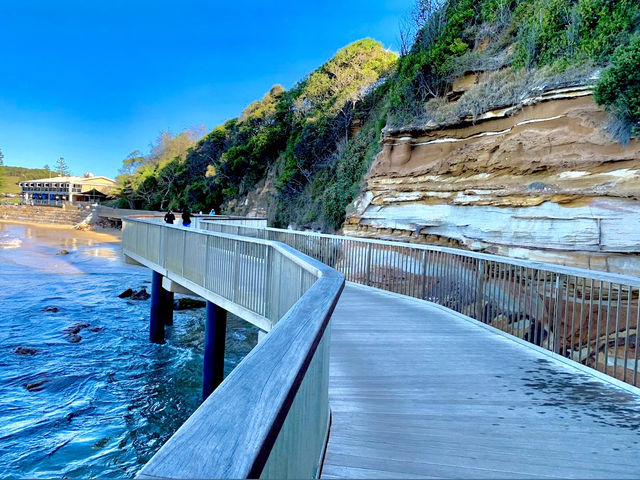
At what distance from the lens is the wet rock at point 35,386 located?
33.5 feet

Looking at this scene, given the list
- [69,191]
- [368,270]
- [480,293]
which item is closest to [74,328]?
[368,270]

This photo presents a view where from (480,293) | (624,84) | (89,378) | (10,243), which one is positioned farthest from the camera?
(10,243)

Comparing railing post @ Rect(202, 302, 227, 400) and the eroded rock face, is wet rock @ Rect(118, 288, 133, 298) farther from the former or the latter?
the eroded rock face

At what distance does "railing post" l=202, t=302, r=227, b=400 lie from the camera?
10297 millimetres

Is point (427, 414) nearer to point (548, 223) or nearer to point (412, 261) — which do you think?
point (412, 261)

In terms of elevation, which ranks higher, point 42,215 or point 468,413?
point 42,215

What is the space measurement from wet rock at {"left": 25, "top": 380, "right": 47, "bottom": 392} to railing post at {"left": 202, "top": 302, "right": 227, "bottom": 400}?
3.90 meters

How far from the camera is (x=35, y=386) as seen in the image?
33.9 feet

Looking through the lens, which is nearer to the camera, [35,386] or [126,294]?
[35,386]

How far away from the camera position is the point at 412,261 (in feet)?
32.3

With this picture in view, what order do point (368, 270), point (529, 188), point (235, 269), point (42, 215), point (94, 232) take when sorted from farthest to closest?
point (42, 215)
point (94, 232)
point (529, 188)
point (368, 270)
point (235, 269)

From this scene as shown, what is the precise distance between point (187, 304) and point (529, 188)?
50.2ft

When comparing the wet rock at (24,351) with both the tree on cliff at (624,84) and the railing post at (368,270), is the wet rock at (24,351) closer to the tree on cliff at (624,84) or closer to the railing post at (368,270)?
the railing post at (368,270)

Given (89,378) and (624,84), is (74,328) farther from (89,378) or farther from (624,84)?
(624,84)
